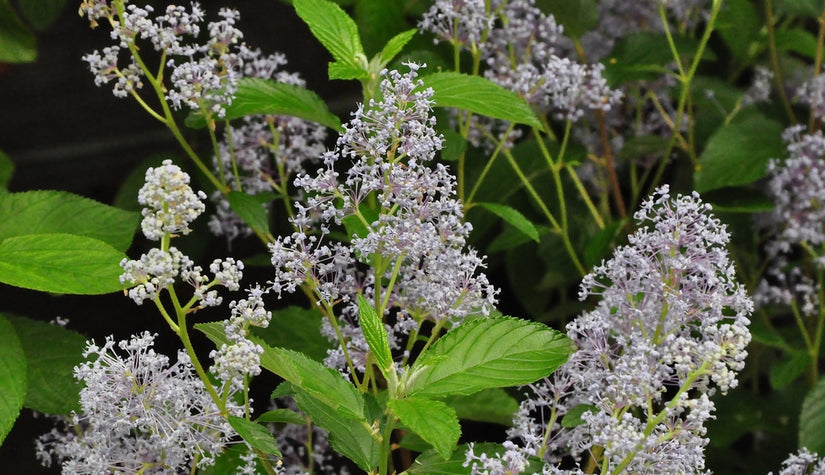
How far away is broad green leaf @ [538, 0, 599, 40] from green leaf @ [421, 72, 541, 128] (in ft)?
1.11

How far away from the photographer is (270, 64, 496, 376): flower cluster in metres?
0.59

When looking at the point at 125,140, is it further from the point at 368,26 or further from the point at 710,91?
the point at 710,91

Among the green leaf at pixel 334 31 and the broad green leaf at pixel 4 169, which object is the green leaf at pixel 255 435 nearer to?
the green leaf at pixel 334 31

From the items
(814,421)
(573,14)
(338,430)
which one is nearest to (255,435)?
(338,430)

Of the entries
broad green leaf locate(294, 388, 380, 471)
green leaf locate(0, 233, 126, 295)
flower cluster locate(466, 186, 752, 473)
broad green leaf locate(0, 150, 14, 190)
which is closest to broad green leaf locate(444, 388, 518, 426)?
flower cluster locate(466, 186, 752, 473)

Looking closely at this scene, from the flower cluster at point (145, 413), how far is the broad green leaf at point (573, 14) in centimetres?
59

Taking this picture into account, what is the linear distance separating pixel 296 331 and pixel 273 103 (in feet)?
0.68

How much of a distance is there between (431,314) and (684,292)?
166mm

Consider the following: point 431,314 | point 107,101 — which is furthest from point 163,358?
point 107,101

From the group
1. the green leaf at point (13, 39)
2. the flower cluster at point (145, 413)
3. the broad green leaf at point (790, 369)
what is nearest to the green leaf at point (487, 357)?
the flower cluster at point (145, 413)

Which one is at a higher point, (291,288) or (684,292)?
(684,292)

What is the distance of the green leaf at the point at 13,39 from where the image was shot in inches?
39.3

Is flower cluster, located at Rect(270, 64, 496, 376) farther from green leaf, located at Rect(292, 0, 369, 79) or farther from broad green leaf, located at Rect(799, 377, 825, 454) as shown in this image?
broad green leaf, located at Rect(799, 377, 825, 454)

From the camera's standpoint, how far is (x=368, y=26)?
3.70ft
